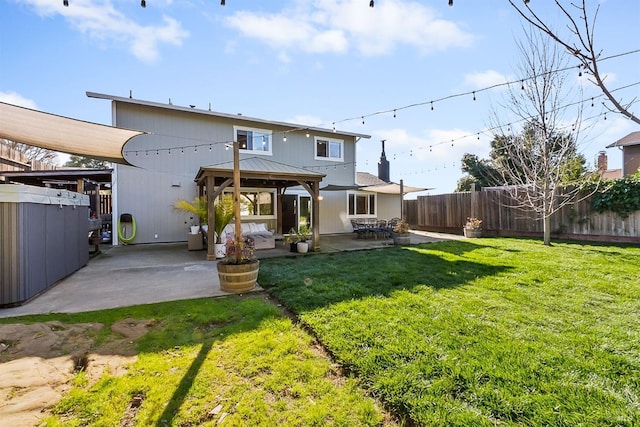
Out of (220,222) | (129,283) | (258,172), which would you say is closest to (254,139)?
(258,172)

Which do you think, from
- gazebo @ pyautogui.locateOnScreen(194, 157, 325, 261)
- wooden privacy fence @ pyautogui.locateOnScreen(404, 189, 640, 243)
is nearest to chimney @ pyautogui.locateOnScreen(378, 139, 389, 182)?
wooden privacy fence @ pyautogui.locateOnScreen(404, 189, 640, 243)

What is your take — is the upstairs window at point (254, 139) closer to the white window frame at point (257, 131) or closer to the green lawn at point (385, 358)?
the white window frame at point (257, 131)

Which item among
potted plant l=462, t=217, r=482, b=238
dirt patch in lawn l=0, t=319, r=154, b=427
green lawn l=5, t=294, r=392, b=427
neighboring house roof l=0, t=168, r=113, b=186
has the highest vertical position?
neighboring house roof l=0, t=168, r=113, b=186

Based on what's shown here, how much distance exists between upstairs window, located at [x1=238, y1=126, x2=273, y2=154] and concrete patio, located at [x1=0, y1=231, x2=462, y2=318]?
528 centimetres

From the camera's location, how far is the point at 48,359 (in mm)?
2721

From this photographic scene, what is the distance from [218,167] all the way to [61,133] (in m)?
3.12

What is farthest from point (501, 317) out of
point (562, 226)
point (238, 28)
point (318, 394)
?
point (562, 226)

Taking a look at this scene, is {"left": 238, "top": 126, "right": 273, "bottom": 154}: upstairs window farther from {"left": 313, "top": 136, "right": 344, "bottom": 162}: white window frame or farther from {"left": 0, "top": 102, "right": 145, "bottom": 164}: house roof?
{"left": 0, "top": 102, "right": 145, "bottom": 164}: house roof

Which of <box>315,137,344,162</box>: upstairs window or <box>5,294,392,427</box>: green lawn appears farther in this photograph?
<box>315,137,344,162</box>: upstairs window

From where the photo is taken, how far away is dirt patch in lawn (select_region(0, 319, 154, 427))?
2.12 m

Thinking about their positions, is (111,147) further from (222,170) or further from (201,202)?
(201,202)

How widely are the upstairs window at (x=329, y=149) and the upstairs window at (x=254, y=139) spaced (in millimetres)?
2411

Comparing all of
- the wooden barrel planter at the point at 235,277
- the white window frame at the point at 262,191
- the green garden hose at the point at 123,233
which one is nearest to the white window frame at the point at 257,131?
the white window frame at the point at 262,191

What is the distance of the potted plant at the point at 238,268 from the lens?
4797 millimetres
